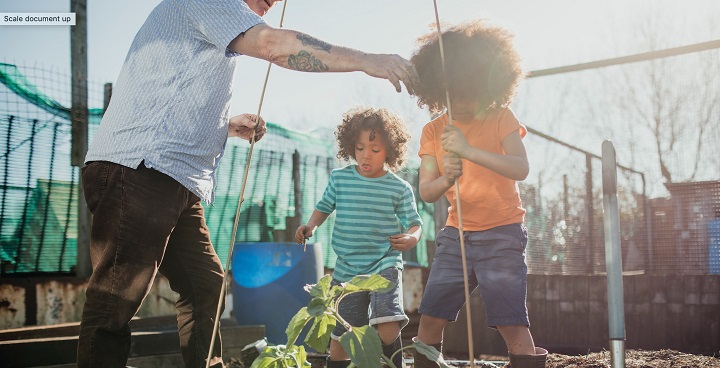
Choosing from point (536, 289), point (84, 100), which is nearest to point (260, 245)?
point (84, 100)

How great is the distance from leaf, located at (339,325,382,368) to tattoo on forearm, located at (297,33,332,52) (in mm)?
722

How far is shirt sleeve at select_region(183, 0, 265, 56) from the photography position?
186cm

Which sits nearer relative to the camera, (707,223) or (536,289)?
(707,223)

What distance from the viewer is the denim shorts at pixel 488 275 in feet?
7.25

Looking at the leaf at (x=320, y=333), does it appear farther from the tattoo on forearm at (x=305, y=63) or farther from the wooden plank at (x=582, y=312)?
the wooden plank at (x=582, y=312)

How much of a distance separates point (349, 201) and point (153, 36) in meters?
1.19

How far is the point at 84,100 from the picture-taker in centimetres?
447

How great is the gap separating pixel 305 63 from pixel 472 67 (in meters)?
0.61

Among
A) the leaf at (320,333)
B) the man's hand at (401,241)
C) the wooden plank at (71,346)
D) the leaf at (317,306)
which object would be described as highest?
the man's hand at (401,241)

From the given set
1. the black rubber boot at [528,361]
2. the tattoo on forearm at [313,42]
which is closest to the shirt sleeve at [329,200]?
the black rubber boot at [528,361]

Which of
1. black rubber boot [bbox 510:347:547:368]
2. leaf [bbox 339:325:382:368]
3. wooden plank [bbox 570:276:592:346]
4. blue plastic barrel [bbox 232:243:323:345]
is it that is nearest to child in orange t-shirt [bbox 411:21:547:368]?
black rubber boot [bbox 510:347:547:368]

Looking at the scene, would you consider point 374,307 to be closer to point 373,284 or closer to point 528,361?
point 528,361

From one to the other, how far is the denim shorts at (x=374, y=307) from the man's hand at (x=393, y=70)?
122cm

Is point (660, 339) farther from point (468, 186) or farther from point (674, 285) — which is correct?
point (468, 186)
